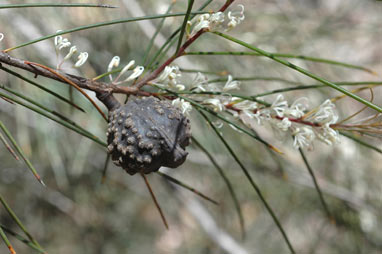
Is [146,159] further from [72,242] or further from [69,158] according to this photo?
[72,242]

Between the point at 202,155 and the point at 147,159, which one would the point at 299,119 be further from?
the point at 202,155

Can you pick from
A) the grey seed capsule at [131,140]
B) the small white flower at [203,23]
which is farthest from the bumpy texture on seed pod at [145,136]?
the small white flower at [203,23]

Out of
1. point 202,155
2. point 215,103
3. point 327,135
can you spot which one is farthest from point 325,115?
point 202,155

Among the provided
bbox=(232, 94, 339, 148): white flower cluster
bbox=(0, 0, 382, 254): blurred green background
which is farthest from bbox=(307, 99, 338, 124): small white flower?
bbox=(0, 0, 382, 254): blurred green background

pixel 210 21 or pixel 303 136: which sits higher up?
pixel 210 21

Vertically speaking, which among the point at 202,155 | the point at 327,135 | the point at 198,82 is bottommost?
the point at 202,155

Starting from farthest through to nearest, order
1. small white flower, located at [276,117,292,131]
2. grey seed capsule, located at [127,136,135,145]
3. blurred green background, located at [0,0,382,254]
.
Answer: blurred green background, located at [0,0,382,254]
small white flower, located at [276,117,292,131]
grey seed capsule, located at [127,136,135,145]

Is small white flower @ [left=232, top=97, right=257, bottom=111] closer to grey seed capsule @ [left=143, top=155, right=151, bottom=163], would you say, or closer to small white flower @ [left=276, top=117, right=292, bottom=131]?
small white flower @ [left=276, top=117, right=292, bottom=131]
